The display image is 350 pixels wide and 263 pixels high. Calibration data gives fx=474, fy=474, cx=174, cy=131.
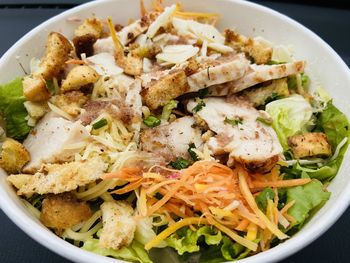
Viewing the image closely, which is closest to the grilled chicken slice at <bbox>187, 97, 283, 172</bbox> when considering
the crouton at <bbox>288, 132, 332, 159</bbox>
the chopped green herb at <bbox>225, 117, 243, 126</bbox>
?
the chopped green herb at <bbox>225, 117, 243, 126</bbox>

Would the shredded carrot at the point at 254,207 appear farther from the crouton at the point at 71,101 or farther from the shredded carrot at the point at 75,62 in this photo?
the shredded carrot at the point at 75,62

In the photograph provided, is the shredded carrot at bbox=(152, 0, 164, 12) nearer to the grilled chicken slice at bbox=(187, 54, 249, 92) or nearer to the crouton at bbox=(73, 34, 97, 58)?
the crouton at bbox=(73, 34, 97, 58)

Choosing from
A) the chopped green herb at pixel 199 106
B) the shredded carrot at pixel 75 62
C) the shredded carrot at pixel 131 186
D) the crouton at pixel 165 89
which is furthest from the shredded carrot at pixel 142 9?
the shredded carrot at pixel 131 186

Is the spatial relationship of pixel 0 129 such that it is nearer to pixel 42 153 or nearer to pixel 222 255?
pixel 42 153

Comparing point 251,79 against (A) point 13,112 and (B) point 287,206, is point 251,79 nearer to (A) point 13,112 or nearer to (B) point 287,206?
(B) point 287,206

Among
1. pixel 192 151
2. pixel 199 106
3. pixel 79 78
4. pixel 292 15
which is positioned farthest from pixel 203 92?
pixel 292 15

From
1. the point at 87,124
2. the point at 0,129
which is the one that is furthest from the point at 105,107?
the point at 0,129
